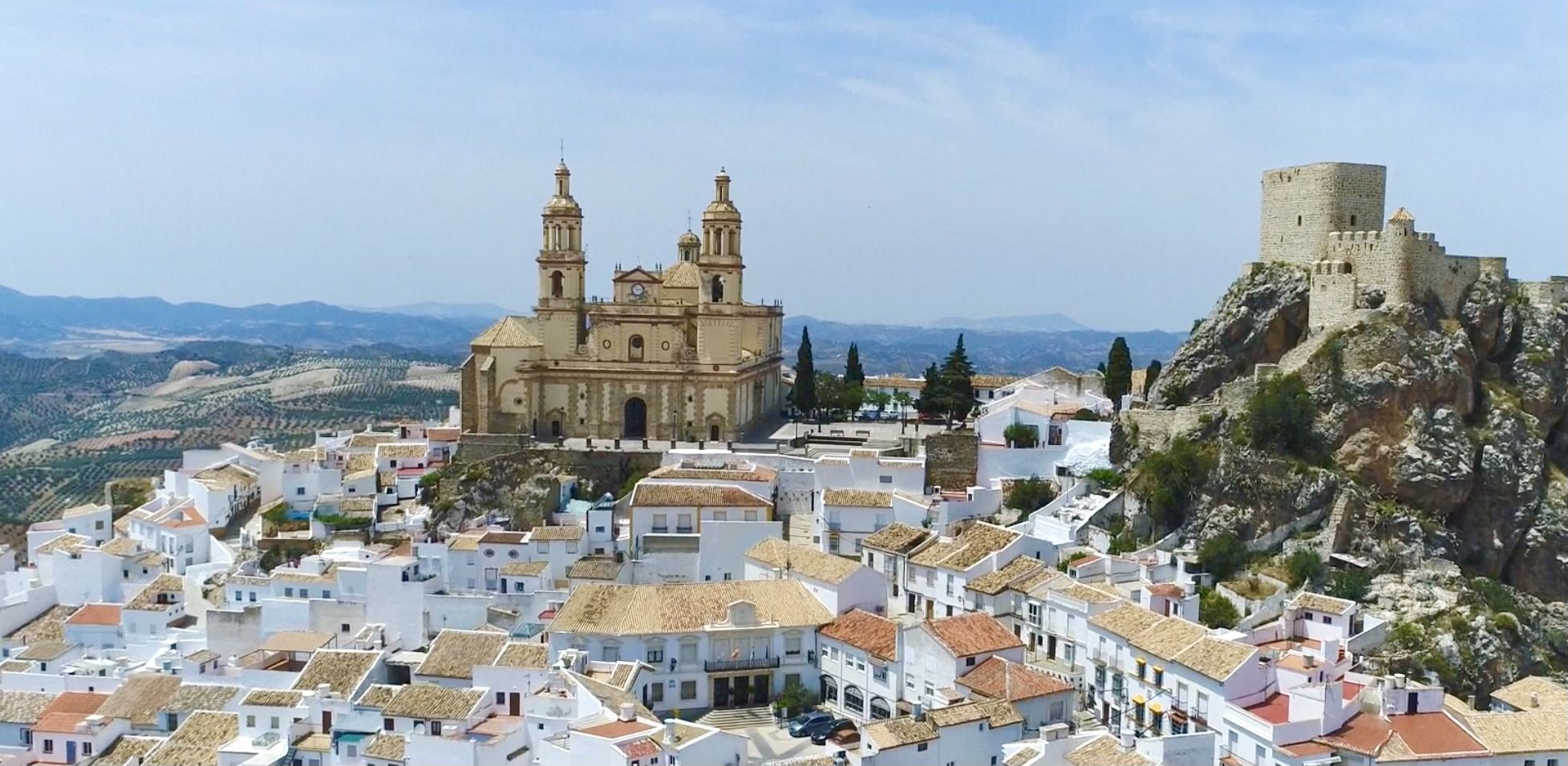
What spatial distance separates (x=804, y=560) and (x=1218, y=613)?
10059mm

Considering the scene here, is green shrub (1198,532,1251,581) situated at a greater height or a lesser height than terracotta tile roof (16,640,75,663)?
greater

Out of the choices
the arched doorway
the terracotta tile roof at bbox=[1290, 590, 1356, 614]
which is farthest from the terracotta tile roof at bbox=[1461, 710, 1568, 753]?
the arched doorway

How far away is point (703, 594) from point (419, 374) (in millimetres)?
148060

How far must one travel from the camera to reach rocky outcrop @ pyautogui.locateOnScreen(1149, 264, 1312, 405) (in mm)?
39531

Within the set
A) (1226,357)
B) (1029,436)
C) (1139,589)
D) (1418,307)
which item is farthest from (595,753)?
(1418,307)

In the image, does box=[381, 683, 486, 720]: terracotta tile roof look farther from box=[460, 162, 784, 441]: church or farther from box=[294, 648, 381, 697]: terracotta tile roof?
box=[460, 162, 784, 441]: church

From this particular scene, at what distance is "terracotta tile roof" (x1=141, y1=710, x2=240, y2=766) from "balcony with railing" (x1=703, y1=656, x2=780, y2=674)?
1038 centimetres

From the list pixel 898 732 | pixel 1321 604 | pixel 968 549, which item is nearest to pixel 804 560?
pixel 968 549

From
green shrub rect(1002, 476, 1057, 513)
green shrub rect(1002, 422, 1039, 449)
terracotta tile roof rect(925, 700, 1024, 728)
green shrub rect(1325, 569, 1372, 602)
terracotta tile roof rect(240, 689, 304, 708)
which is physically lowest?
terracotta tile roof rect(240, 689, 304, 708)

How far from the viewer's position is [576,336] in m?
47.7

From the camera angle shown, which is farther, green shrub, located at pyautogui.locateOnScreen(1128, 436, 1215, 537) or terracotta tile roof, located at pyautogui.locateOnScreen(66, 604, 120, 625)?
terracotta tile roof, located at pyautogui.locateOnScreen(66, 604, 120, 625)

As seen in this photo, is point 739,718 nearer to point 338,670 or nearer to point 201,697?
point 338,670

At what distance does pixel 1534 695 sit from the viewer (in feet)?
91.5

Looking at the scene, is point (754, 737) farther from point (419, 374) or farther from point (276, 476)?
point (419, 374)
